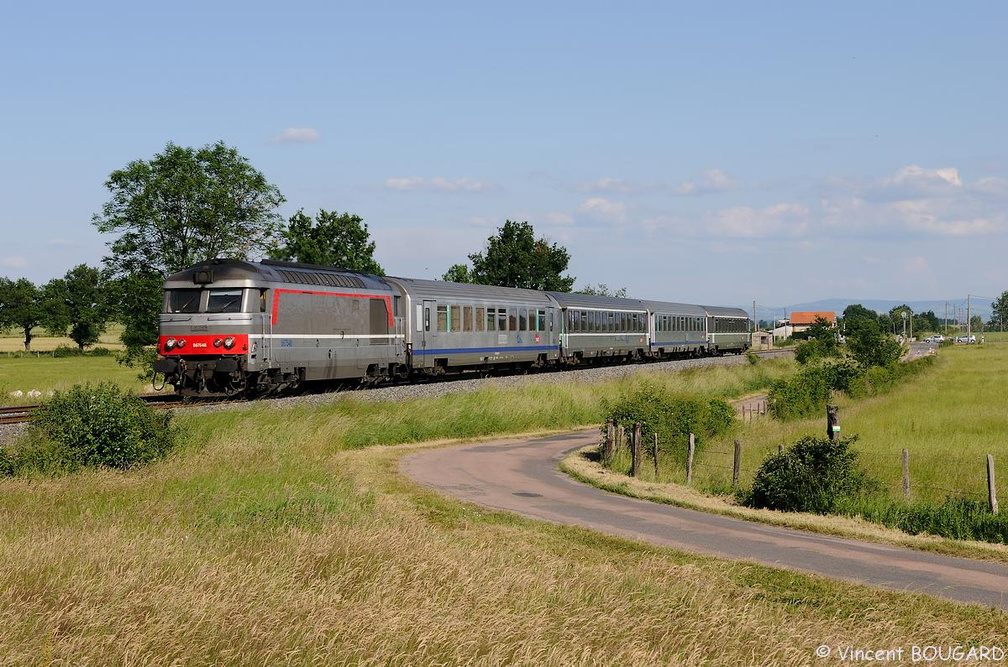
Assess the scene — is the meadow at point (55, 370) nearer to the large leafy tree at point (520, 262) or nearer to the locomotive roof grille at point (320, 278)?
the locomotive roof grille at point (320, 278)

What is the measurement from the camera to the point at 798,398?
4656 centimetres

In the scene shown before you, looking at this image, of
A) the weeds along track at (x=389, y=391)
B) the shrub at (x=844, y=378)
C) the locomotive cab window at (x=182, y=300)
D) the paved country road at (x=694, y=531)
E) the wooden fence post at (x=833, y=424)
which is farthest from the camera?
the shrub at (x=844, y=378)

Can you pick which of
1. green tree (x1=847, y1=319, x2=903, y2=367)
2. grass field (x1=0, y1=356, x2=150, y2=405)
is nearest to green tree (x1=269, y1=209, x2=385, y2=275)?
grass field (x1=0, y1=356, x2=150, y2=405)

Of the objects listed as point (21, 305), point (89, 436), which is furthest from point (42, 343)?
point (89, 436)

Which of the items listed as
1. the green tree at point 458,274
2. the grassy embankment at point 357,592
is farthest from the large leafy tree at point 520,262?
the grassy embankment at point 357,592

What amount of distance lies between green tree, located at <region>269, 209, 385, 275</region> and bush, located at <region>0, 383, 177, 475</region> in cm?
5811

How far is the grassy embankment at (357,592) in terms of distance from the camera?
808 centimetres

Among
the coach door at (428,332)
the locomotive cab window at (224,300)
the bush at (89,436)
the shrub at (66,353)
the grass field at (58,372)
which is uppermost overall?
the locomotive cab window at (224,300)

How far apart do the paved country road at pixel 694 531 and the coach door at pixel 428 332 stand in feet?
35.4

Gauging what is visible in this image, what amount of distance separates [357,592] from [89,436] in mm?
12768

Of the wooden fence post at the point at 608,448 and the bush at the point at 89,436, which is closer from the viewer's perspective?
the bush at the point at 89,436

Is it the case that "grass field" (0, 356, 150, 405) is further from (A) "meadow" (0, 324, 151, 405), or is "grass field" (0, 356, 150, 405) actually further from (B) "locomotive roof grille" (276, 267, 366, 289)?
(B) "locomotive roof grille" (276, 267, 366, 289)

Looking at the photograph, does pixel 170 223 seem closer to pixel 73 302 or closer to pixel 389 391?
pixel 389 391

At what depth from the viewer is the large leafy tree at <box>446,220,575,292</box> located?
11075 centimetres
